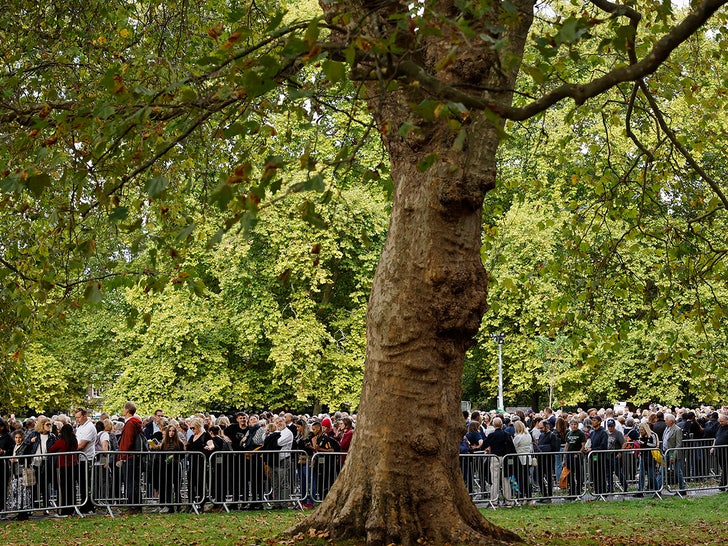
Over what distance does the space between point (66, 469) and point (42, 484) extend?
1.72ft

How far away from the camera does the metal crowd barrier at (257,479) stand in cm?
1786

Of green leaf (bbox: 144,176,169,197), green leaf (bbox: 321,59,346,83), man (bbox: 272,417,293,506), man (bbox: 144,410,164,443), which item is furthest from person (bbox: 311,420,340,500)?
green leaf (bbox: 321,59,346,83)

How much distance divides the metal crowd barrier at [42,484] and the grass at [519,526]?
0.51 meters

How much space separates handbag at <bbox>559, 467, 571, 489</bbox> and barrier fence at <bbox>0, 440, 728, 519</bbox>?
0.03 m

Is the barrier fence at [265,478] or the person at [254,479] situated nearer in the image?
the barrier fence at [265,478]

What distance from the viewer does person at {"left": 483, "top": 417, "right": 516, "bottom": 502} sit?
1931cm

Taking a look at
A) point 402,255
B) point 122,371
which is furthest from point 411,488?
point 122,371

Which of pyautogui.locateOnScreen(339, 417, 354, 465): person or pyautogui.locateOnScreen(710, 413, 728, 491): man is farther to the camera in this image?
pyautogui.locateOnScreen(710, 413, 728, 491): man

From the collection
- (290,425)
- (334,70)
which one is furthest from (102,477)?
(334,70)

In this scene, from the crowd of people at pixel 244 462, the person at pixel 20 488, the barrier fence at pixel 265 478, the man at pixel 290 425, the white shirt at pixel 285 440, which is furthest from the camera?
the man at pixel 290 425

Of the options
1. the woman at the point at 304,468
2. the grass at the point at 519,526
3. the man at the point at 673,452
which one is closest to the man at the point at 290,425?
the woman at the point at 304,468

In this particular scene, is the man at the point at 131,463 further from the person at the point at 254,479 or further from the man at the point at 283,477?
the man at the point at 283,477

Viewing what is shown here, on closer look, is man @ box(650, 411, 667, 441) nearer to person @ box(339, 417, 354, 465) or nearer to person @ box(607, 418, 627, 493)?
person @ box(607, 418, 627, 493)

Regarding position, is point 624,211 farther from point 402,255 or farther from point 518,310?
point 518,310
